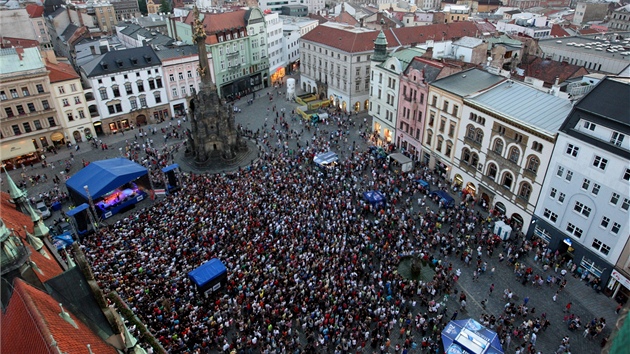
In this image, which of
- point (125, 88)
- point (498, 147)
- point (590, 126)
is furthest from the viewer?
point (125, 88)

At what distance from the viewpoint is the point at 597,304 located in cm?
3597

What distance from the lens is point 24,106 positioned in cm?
6138

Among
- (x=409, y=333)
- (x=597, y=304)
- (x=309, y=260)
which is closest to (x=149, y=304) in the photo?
(x=309, y=260)

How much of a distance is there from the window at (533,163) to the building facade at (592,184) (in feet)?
5.29

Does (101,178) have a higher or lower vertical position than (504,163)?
lower

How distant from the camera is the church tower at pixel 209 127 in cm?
5660

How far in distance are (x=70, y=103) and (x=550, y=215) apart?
229 ft

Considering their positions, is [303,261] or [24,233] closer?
[24,233]

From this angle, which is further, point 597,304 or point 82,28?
point 82,28

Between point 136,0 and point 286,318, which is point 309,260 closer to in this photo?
point 286,318

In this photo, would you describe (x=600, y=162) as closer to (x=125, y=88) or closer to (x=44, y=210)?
(x=44, y=210)

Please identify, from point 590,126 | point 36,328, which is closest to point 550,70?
point 590,126

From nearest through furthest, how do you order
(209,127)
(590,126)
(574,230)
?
(590,126) < (574,230) < (209,127)

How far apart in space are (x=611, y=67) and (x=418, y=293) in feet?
196
